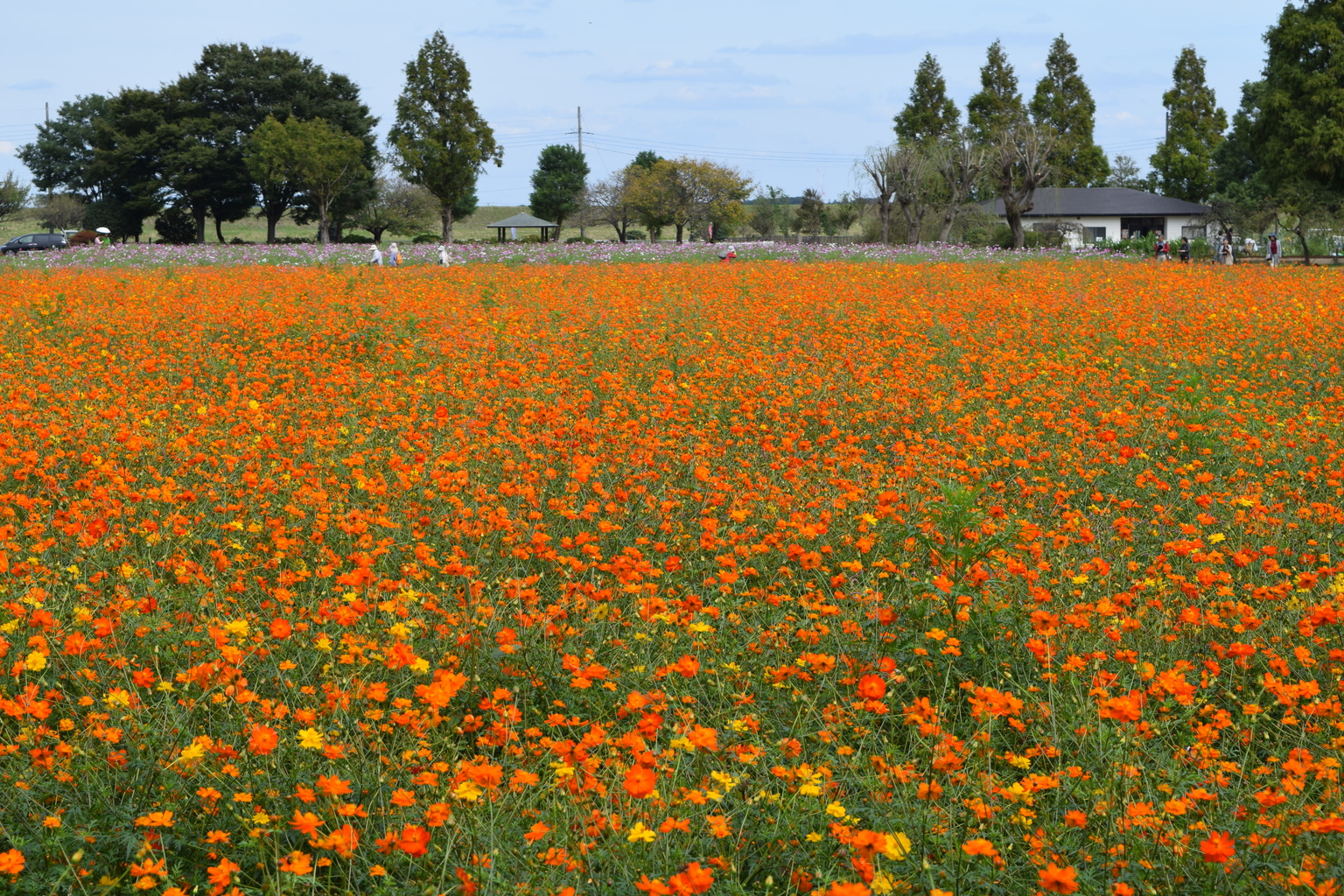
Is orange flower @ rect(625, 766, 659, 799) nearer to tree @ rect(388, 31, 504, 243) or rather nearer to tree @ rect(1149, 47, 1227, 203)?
tree @ rect(388, 31, 504, 243)

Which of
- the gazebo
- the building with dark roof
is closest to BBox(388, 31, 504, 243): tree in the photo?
the gazebo

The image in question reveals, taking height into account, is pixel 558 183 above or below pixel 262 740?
above

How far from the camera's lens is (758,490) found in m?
5.47

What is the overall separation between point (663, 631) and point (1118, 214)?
6653 cm

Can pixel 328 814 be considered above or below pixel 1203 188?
below

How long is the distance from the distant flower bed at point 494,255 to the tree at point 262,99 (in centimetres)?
2831

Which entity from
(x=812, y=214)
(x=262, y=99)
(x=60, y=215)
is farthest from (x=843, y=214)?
(x=60, y=215)

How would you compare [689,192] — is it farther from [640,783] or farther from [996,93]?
[640,783]

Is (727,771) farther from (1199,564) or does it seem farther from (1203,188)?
(1203,188)

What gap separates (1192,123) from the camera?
204 ft

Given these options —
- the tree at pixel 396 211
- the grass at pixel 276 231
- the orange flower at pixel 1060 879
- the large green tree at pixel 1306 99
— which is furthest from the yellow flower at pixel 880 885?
the grass at pixel 276 231

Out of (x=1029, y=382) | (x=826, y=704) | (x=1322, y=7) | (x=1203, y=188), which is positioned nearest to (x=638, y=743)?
(x=826, y=704)

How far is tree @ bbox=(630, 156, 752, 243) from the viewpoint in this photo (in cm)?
6275

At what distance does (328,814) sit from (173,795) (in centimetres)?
47
